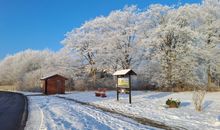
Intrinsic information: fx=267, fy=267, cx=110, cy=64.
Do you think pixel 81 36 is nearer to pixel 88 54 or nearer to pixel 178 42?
pixel 88 54

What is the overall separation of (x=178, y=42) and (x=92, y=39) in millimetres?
15980

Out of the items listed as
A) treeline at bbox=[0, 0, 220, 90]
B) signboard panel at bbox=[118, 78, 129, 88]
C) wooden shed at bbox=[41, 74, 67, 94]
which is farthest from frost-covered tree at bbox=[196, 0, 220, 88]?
wooden shed at bbox=[41, 74, 67, 94]

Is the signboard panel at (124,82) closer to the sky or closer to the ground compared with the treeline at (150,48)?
closer to the ground

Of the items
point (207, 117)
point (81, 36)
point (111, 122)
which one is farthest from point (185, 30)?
point (111, 122)

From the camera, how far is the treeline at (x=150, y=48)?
118 ft

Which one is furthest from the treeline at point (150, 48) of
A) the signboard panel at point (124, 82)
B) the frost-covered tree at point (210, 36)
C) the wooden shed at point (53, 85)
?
the signboard panel at point (124, 82)

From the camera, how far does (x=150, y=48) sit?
3878cm

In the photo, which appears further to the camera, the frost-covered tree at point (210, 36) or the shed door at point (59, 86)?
the shed door at point (59, 86)

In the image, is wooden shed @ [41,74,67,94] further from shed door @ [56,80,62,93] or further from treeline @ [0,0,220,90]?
treeline @ [0,0,220,90]

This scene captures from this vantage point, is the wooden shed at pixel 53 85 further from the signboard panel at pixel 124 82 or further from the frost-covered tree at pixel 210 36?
the frost-covered tree at pixel 210 36

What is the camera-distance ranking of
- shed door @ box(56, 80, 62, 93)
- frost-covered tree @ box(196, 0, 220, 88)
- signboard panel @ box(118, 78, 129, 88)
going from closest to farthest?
signboard panel @ box(118, 78, 129, 88) < frost-covered tree @ box(196, 0, 220, 88) < shed door @ box(56, 80, 62, 93)

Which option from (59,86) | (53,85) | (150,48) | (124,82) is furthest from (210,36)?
(53,85)

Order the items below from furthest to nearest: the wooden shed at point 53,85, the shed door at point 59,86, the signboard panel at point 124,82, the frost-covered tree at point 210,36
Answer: the shed door at point 59,86 < the wooden shed at point 53,85 < the frost-covered tree at point 210,36 < the signboard panel at point 124,82

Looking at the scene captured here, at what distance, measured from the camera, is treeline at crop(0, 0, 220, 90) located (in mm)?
35938
